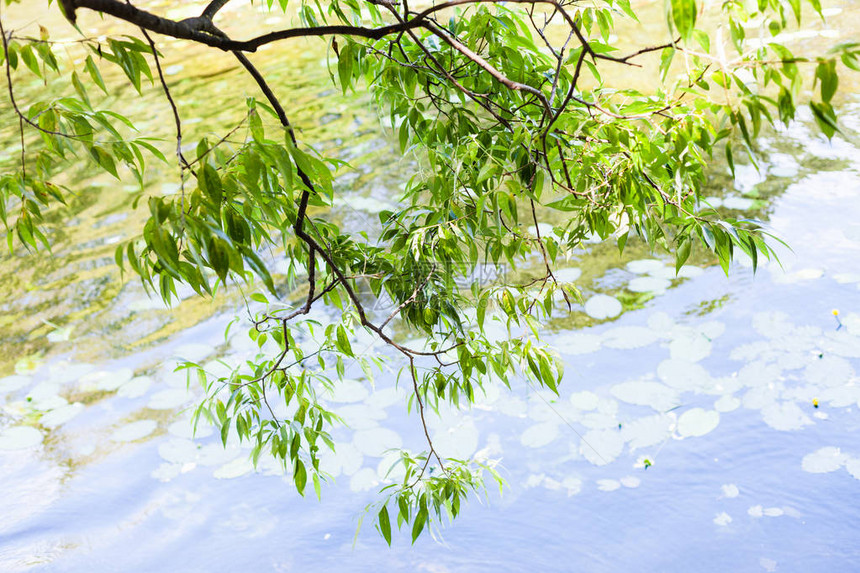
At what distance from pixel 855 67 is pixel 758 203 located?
6.88ft

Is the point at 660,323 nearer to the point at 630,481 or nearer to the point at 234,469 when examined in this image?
the point at 630,481

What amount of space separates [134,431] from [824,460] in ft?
5.45

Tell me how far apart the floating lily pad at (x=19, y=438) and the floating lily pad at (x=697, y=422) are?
1.62 m

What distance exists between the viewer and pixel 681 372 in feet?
5.89

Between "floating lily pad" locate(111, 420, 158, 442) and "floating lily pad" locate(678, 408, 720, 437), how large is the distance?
1332 millimetres

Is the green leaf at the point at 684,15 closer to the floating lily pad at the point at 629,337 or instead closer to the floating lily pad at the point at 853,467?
the floating lily pad at the point at 853,467

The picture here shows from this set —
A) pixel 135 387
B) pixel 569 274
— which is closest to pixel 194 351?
pixel 135 387

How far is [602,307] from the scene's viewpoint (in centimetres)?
206

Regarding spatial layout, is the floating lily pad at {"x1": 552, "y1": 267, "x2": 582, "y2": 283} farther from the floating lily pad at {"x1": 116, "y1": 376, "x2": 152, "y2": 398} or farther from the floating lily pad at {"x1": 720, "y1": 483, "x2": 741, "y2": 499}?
the floating lily pad at {"x1": 116, "y1": 376, "x2": 152, "y2": 398}

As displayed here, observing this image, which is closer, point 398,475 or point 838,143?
point 398,475

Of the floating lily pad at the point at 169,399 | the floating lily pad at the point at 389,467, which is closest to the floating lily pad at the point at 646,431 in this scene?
the floating lily pad at the point at 389,467

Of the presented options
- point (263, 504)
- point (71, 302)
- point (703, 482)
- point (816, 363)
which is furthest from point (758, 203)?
point (71, 302)

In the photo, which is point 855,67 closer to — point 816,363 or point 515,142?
point 515,142

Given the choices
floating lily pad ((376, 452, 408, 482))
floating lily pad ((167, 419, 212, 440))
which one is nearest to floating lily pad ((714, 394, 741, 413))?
floating lily pad ((376, 452, 408, 482))
